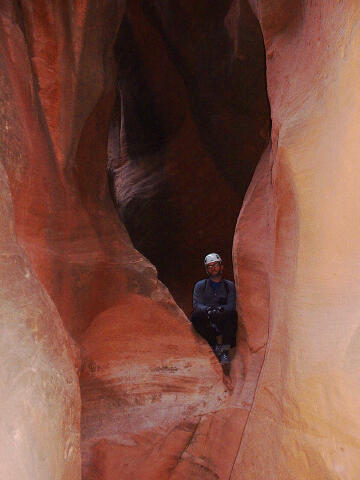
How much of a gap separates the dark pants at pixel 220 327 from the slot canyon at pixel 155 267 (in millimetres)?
104

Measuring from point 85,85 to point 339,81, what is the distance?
1.99 meters

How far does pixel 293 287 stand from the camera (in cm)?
183

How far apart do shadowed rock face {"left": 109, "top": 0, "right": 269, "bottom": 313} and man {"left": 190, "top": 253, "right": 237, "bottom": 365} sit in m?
2.48

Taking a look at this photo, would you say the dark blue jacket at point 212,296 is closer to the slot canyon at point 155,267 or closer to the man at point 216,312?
the man at point 216,312

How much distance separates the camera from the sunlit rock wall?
1396mm

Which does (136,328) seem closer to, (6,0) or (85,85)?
(85,85)

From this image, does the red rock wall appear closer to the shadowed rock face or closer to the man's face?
the man's face

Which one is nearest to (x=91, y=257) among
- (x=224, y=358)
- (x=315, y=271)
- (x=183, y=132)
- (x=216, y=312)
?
(x=216, y=312)

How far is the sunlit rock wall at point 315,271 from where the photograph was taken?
1396mm

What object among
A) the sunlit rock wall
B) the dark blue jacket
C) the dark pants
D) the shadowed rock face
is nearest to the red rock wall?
the dark pants

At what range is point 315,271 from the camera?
1.66 meters

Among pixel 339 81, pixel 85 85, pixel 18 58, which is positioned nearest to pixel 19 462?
pixel 339 81

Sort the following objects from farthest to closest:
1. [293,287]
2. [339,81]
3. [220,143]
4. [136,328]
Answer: [220,143] → [136,328] → [293,287] → [339,81]

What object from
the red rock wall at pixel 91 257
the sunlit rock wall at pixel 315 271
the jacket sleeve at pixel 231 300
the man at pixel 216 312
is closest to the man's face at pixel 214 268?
the man at pixel 216 312
